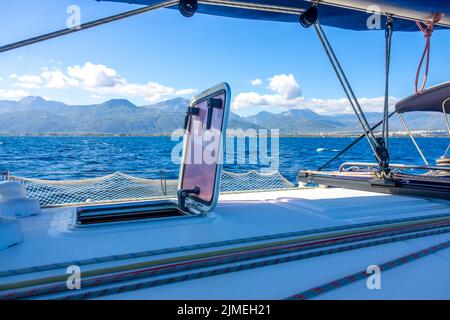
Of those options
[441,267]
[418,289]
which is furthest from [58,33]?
[441,267]

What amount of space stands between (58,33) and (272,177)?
376 cm

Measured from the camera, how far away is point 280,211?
2064mm

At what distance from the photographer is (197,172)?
7.55 feet

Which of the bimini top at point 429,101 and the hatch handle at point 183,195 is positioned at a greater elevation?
the bimini top at point 429,101

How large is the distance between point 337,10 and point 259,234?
238 centimetres

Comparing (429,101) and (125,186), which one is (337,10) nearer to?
(125,186)

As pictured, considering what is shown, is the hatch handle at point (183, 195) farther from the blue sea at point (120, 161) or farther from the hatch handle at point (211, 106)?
the blue sea at point (120, 161)

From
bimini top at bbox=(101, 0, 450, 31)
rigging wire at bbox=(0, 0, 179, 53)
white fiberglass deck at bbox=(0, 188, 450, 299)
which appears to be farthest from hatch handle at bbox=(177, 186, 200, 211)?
bimini top at bbox=(101, 0, 450, 31)

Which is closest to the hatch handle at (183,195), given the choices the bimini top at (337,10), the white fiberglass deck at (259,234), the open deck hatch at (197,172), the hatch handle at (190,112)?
the open deck hatch at (197,172)

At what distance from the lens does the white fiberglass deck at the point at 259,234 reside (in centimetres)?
107

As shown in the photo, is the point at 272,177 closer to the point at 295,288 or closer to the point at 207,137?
the point at 207,137

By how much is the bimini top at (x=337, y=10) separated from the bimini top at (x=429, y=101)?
2.78 metres
